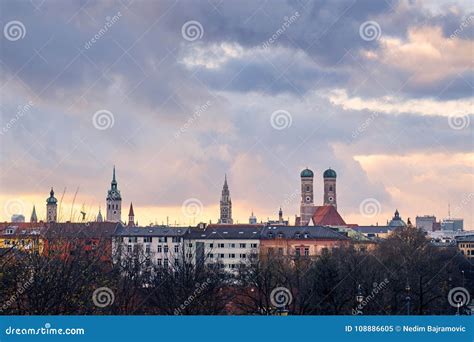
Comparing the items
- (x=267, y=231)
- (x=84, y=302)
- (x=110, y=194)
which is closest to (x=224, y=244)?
(x=267, y=231)

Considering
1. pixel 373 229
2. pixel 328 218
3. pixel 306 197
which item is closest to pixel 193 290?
pixel 328 218

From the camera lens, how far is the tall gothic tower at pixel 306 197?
152 meters

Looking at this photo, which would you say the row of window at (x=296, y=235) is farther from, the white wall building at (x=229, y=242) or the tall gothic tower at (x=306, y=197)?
the tall gothic tower at (x=306, y=197)

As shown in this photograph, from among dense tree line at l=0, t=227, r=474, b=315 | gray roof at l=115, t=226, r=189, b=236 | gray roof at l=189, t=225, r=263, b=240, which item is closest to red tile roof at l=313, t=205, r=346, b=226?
gray roof at l=189, t=225, r=263, b=240

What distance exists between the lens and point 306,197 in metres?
156

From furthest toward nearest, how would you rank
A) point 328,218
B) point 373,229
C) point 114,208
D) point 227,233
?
point 114,208 → point 373,229 → point 328,218 → point 227,233

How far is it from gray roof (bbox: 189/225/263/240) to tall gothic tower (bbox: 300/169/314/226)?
5323 cm

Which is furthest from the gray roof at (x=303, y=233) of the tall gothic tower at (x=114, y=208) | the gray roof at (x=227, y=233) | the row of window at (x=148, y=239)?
the tall gothic tower at (x=114, y=208)

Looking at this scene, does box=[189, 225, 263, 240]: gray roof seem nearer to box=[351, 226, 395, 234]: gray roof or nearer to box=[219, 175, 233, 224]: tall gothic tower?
box=[351, 226, 395, 234]: gray roof

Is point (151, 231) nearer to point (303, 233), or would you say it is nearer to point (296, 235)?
point (296, 235)

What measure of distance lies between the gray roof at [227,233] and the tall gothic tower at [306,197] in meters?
53.2

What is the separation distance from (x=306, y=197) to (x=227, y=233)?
6426cm

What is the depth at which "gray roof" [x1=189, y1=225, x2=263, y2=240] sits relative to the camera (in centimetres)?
9169

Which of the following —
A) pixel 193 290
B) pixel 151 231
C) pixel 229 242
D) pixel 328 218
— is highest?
pixel 328 218
